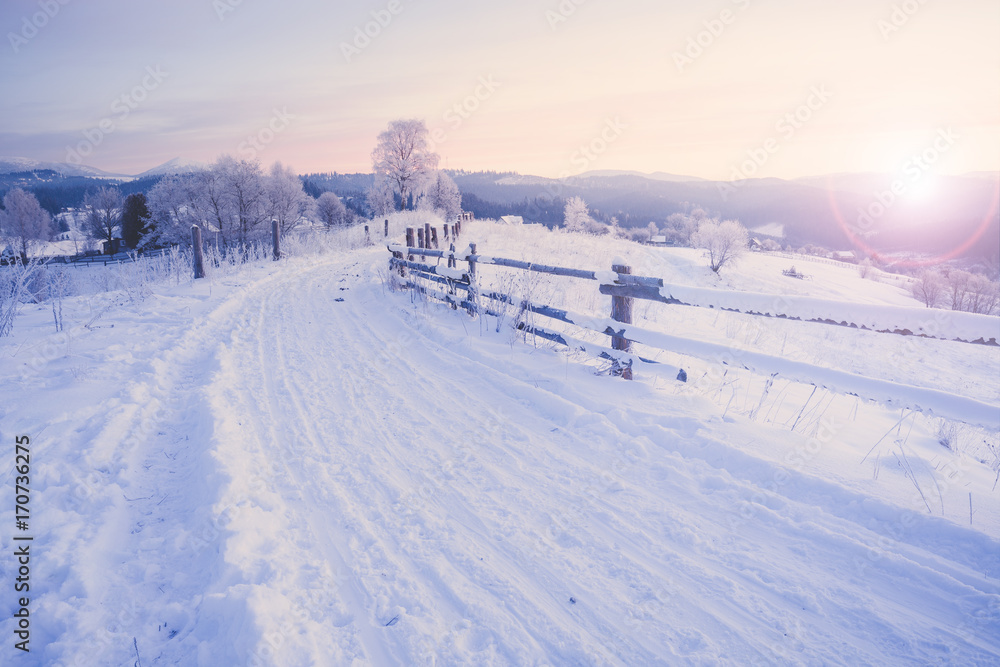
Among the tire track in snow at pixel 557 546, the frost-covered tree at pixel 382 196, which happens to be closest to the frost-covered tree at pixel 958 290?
the tire track in snow at pixel 557 546

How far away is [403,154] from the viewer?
46.2 metres

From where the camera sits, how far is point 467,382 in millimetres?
5129

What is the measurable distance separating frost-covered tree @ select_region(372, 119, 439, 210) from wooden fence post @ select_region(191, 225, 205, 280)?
116 ft

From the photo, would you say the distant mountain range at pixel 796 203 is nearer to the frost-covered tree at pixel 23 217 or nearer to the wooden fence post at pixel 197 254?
the frost-covered tree at pixel 23 217

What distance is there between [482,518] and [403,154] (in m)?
49.0

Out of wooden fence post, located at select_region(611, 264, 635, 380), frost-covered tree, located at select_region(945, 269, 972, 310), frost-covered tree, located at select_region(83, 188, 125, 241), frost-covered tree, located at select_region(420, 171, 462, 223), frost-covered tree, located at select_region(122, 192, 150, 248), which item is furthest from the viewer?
frost-covered tree, located at select_region(83, 188, 125, 241)

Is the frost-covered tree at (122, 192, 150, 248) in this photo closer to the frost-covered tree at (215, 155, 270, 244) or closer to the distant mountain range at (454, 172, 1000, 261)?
the frost-covered tree at (215, 155, 270, 244)

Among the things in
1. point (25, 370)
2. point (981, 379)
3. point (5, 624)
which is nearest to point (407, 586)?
point (5, 624)

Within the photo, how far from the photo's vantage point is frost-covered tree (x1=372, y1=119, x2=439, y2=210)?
151 feet

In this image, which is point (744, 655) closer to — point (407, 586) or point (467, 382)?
point (407, 586)

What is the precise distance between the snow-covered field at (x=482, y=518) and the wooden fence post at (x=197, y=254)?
6682 mm

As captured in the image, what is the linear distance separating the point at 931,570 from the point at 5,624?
15.2ft

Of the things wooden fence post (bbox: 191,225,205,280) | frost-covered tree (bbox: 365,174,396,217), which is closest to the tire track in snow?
wooden fence post (bbox: 191,225,205,280)

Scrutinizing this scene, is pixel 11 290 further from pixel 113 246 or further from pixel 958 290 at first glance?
pixel 113 246
